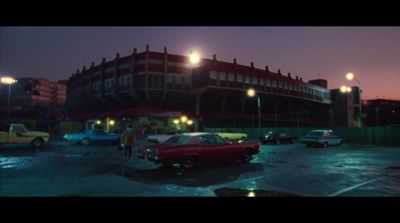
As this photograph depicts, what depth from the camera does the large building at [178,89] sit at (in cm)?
4581

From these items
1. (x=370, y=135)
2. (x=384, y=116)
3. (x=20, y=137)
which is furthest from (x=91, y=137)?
(x=384, y=116)

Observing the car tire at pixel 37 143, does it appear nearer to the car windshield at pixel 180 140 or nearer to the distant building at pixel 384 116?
the car windshield at pixel 180 140

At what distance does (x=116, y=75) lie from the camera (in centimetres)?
4925

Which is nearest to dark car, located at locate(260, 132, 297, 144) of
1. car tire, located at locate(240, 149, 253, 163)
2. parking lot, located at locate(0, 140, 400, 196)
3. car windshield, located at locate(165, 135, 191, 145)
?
car tire, located at locate(240, 149, 253, 163)

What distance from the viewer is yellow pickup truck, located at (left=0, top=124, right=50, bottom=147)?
63.7 ft

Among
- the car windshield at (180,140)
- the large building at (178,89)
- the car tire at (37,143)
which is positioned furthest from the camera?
the large building at (178,89)

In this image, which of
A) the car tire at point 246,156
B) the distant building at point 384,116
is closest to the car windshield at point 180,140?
the car tire at point 246,156

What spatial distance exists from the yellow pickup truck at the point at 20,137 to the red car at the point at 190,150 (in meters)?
13.0

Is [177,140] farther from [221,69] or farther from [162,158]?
[221,69]

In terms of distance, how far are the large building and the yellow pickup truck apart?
22099mm

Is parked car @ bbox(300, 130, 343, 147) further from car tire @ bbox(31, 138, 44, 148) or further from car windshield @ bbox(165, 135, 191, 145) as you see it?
car tire @ bbox(31, 138, 44, 148)

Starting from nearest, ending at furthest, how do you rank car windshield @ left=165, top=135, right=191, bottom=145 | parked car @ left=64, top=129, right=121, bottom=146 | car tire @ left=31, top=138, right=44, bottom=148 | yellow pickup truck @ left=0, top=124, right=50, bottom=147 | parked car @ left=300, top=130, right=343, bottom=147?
car windshield @ left=165, top=135, right=191, bottom=145, yellow pickup truck @ left=0, top=124, right=50, bottom=147, car tire @ left=31, top=138, right=44, bottom=148, parked car @ left=300, top=130, right=343, bottom=147, parked car @ left=64, top=129, right=121, bottom=146
